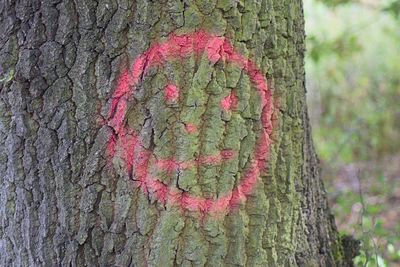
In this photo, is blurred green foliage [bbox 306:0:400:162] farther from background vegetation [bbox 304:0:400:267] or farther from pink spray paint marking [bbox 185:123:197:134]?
pink spray paint marking [bbox 185:123:197:134]

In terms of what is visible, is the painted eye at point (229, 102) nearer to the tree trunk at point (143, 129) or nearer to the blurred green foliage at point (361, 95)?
the tree trunk at point (143, 129)

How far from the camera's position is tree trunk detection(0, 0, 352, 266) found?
1818mm

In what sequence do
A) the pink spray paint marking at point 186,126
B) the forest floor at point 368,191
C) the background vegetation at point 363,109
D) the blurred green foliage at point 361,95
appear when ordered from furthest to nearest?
the blurred green foliage at point 361,95 < the background vegetation at point 363,109 < the forest floor at point 368,191 < the pink spray paint marking at point 186,126

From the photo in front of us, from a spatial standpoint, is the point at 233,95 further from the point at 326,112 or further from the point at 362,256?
the point at 326,112

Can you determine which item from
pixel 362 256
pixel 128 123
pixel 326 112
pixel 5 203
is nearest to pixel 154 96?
pixel 128 123

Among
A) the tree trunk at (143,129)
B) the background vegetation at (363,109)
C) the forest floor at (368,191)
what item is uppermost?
the background vegetation at (363,109)

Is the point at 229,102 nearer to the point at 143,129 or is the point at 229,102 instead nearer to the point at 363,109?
the point at 143,129

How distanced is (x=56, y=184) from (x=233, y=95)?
616mm

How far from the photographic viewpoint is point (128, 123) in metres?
1.84

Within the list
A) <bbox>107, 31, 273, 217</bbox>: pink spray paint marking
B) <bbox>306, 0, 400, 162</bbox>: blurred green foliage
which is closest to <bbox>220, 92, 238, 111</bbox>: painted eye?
<bbox>107, 31, 273, 217</bbox>: pink spray paint marking

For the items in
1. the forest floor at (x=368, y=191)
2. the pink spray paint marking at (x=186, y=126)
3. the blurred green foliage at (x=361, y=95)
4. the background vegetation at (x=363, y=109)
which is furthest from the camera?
the blurred green foliage at (x=361, y=95)

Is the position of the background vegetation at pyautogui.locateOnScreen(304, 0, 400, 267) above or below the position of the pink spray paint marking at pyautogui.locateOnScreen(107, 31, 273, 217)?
above

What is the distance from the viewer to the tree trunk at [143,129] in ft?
5.97

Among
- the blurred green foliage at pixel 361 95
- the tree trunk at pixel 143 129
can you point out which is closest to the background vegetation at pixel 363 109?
the blurred green foliage at pixel 361 95
